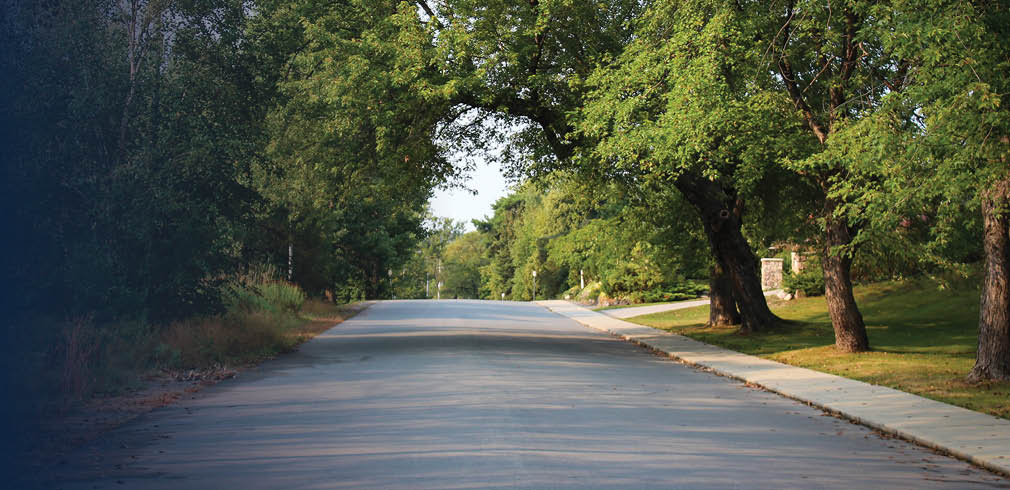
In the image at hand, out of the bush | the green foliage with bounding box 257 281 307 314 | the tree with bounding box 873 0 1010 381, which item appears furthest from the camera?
the bush

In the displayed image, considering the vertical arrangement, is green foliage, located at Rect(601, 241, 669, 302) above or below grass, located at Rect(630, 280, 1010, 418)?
above

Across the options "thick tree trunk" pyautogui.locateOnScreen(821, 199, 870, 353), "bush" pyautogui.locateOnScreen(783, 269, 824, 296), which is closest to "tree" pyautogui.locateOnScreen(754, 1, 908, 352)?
"thick tree trunk" pyautogui.locateOnScreen(821, 199, 870, 353)

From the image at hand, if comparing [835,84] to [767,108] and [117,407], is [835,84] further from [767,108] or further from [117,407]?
[117,407]

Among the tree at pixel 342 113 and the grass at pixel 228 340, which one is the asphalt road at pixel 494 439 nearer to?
the grass at pixel 228 340

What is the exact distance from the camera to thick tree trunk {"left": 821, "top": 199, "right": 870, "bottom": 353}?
69.5 feet

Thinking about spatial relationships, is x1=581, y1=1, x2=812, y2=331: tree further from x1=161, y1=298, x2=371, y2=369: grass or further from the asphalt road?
x1=161, y1=298, x2=371, y2=369: grass

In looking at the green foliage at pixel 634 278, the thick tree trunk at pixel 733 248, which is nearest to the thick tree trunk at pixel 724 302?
the thick tree trunk at pixel 733 248

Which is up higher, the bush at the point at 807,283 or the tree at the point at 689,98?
the tree at the point at 689,98

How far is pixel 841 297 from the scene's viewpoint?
69.8 feet

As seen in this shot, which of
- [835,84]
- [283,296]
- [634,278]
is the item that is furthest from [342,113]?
[634,278]

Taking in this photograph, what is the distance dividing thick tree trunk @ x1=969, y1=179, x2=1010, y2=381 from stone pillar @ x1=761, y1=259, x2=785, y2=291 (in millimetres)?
32042

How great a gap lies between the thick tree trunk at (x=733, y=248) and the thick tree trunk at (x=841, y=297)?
6.09 metres

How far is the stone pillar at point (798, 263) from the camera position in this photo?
41981 mm

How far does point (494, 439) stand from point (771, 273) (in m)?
40.1
